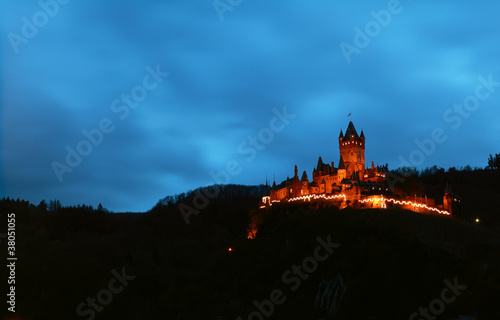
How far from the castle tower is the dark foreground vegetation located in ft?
31.2

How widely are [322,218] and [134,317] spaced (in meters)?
42.4

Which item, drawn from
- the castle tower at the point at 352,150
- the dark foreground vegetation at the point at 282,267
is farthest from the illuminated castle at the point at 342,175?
the dark foreground vegetation at the point at 282,267

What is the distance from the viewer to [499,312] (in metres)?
54.9

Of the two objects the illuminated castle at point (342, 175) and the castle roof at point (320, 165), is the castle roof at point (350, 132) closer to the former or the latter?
the illuminated castle at point (342, 175)

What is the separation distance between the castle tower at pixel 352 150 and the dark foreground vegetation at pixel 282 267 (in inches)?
374

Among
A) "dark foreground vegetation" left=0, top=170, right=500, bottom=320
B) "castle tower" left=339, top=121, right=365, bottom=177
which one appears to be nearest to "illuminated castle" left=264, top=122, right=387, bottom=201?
"castle tower" left=339, top=121, right=365, bottom=177

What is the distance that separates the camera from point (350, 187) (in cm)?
9050

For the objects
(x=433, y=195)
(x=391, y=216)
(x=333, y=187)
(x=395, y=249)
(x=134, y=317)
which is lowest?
(x=134, y=317)

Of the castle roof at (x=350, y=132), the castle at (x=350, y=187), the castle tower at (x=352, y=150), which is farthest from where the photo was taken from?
the castle roof at (x=350, y=132)

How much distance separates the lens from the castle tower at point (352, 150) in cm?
10038

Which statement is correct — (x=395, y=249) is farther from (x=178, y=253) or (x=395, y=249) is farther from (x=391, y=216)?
(x=178, y=253)

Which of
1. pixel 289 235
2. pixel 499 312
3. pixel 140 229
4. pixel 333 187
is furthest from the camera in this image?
pixel 140 229

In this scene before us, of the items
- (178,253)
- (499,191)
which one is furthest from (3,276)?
(499,191)

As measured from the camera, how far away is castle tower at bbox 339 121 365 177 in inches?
3952
